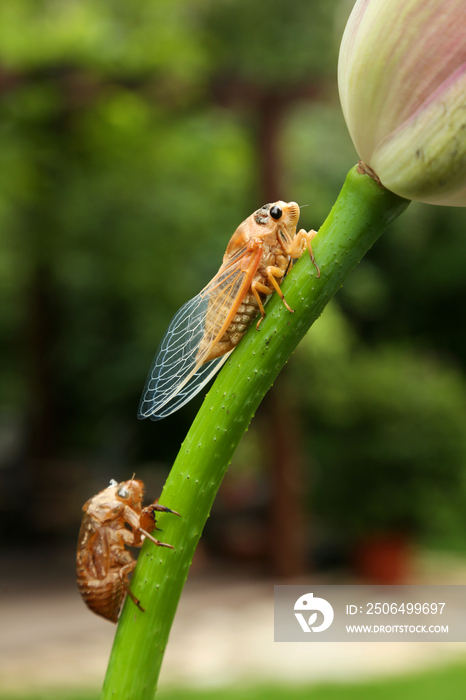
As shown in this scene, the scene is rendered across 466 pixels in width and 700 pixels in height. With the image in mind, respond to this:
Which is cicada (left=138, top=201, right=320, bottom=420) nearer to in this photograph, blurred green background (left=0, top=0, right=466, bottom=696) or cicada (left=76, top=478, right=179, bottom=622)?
cicada (left=76, top=478, right=179, bottom=622)

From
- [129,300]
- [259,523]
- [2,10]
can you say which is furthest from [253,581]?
[2,10]

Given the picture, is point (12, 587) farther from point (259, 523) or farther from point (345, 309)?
point (345, 309)

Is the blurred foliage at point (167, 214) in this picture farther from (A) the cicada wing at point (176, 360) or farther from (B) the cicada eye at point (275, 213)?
(B) the cicada eye at point (275, 213)

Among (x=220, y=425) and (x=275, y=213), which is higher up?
(x=275, y=213)

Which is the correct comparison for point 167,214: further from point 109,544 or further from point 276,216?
point 109,544

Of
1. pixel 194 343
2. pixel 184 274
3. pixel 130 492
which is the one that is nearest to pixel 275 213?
pixel 194 343

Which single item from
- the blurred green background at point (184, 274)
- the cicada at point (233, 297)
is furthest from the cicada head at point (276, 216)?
the blurred green background at point (184, 274)
